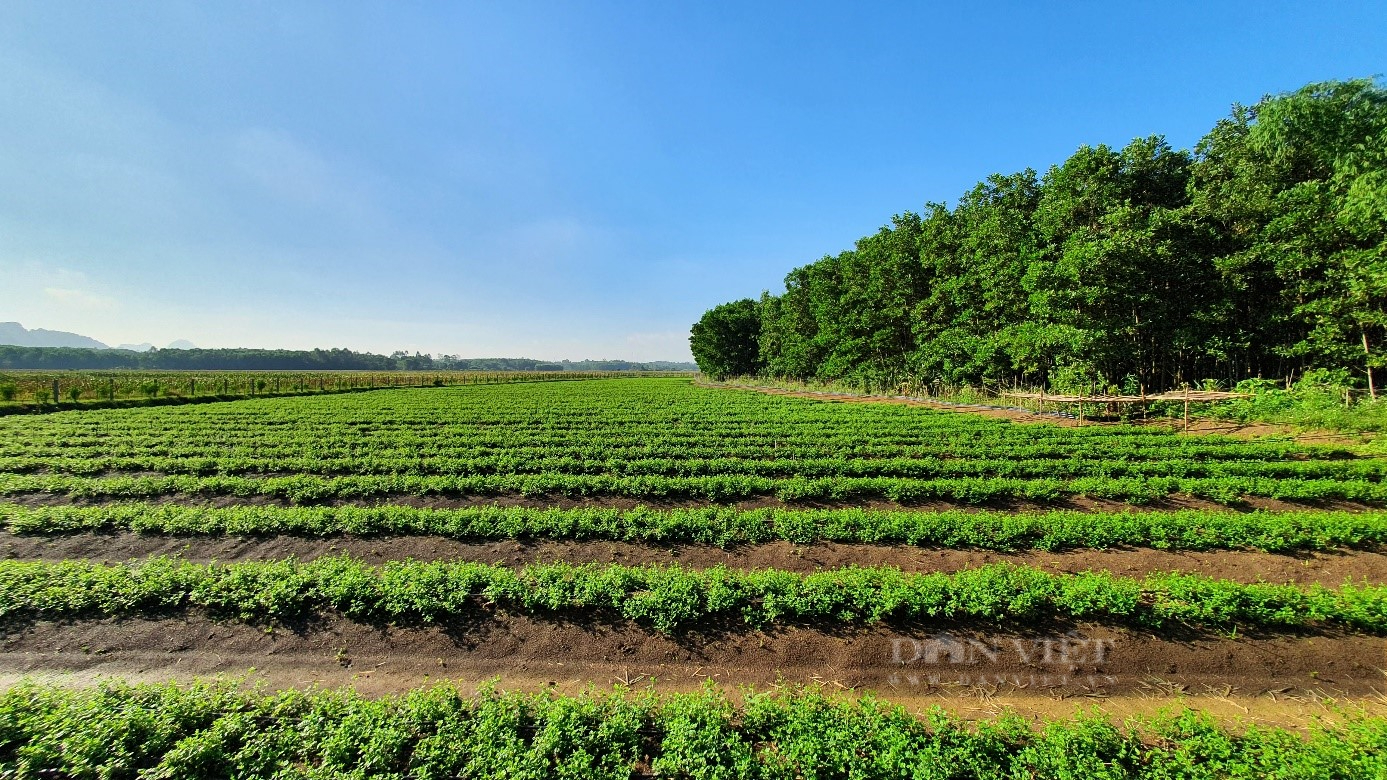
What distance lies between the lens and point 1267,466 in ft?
42.5

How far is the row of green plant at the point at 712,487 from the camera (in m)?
11.4

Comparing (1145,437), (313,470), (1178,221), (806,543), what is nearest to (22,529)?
(313,470)

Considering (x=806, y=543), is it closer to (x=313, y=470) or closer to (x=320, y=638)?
(x=320, y=638)

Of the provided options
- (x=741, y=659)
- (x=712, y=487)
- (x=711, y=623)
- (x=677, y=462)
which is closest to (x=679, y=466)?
(x=677, y=462)

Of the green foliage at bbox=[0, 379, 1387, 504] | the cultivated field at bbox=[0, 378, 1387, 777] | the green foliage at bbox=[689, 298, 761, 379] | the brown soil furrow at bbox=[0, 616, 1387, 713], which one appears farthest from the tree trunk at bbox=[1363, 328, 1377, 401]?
the green foliage at bbox=[689, 298, 761, 379]

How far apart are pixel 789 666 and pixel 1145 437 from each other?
2045cm

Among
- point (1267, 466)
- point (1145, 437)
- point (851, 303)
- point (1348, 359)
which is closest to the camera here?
point (1267, 466)

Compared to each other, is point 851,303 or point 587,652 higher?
point 851,303

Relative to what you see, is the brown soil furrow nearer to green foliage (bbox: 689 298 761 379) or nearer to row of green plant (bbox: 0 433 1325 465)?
row of green plant (bbox: 0 433 1325 465)

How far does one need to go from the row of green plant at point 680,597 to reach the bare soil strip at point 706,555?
1263 mm

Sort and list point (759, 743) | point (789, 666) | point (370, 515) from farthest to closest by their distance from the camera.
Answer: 1. point (370, 515)
2. point (789, 666)
3. point (759, 743)

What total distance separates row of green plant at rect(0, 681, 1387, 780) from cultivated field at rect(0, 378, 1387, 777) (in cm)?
3

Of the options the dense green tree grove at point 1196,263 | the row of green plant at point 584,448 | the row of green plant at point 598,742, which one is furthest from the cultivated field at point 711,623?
the dense green tree grove at point 1196,263

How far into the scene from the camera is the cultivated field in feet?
14.3
